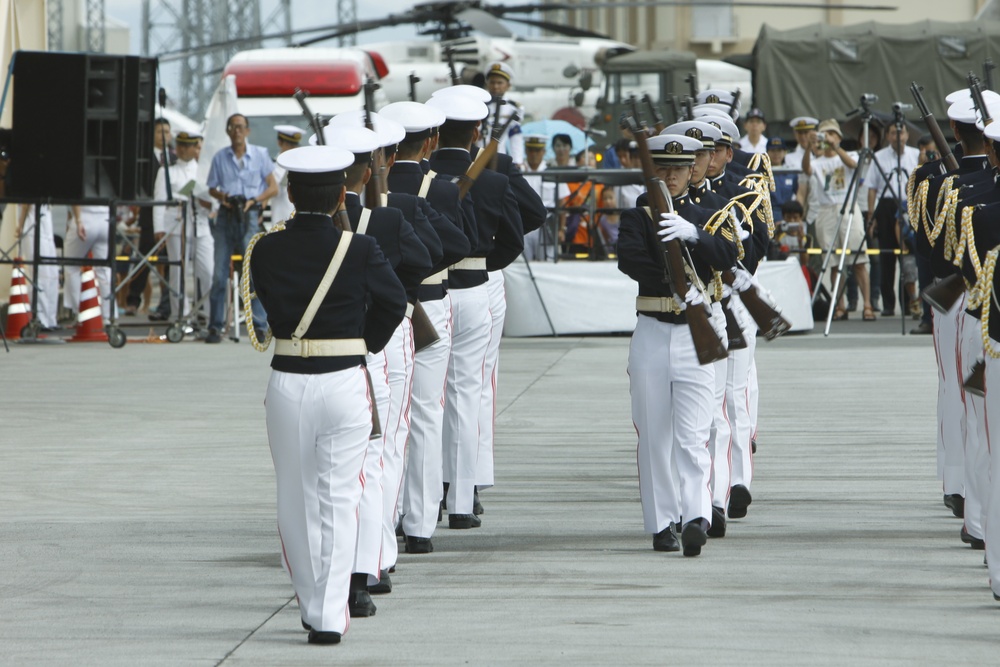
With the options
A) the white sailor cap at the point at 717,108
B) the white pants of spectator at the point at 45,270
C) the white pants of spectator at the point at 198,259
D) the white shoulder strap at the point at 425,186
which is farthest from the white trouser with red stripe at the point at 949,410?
the white pants of spectator at the point at 45,270

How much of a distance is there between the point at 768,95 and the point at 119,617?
23.3 meters

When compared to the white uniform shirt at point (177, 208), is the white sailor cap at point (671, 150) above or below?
above

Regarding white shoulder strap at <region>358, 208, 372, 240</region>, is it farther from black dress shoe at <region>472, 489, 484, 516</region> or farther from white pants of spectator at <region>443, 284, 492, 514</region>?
black dress shoe at <region>472, 489, 484, 516</region>

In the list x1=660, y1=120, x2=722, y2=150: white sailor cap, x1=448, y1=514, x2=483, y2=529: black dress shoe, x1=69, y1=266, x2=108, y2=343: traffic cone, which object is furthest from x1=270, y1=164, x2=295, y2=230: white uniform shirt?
x1=660, y1=120, x2=722, y2=150: white sailor cap

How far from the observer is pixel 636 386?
7.60m

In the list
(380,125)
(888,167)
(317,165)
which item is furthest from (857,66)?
(317,165)

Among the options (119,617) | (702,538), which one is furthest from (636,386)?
Result: (119,617)

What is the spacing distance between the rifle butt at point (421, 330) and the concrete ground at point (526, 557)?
3.13 feet

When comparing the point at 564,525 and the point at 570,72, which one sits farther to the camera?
the point at 570,72

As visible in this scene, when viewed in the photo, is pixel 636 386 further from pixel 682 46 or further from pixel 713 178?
pixel 682 46

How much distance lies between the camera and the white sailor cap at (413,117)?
752 cm

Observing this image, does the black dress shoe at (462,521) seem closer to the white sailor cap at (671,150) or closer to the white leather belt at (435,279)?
the white leather belt at (435,279)

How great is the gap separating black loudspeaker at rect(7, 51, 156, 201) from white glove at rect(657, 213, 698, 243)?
35.5 feet

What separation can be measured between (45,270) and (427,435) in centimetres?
1333
